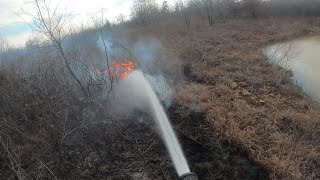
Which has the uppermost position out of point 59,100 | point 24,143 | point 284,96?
point 59,100

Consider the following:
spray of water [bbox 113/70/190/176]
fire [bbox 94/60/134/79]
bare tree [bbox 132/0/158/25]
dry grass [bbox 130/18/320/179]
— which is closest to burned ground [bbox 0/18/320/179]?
dry grass [bbox 130/18/320/179]

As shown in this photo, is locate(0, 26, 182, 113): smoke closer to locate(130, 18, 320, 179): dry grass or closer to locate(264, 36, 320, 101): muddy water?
locate(130, 18, 320, 179): dry grass

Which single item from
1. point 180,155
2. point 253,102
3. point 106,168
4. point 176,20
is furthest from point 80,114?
point 176,20

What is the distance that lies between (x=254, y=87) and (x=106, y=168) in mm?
8333

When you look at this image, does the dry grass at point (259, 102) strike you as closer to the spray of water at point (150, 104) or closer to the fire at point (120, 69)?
the spray of water at point (150, 104)

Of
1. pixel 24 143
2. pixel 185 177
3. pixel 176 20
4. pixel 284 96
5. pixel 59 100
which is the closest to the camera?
pixel 185 177

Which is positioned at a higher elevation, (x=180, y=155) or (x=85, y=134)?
(x=85, y=134)

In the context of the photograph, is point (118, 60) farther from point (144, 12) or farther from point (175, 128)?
point (144, 12)

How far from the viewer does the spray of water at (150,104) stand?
9361mm

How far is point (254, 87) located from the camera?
14617 millimetres

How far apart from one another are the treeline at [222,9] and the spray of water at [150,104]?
415 inches

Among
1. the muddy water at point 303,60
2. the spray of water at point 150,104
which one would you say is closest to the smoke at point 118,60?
the spray of water at point 150,104

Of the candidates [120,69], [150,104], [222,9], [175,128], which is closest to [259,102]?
[175,128]

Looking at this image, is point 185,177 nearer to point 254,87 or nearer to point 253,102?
point 253,102
